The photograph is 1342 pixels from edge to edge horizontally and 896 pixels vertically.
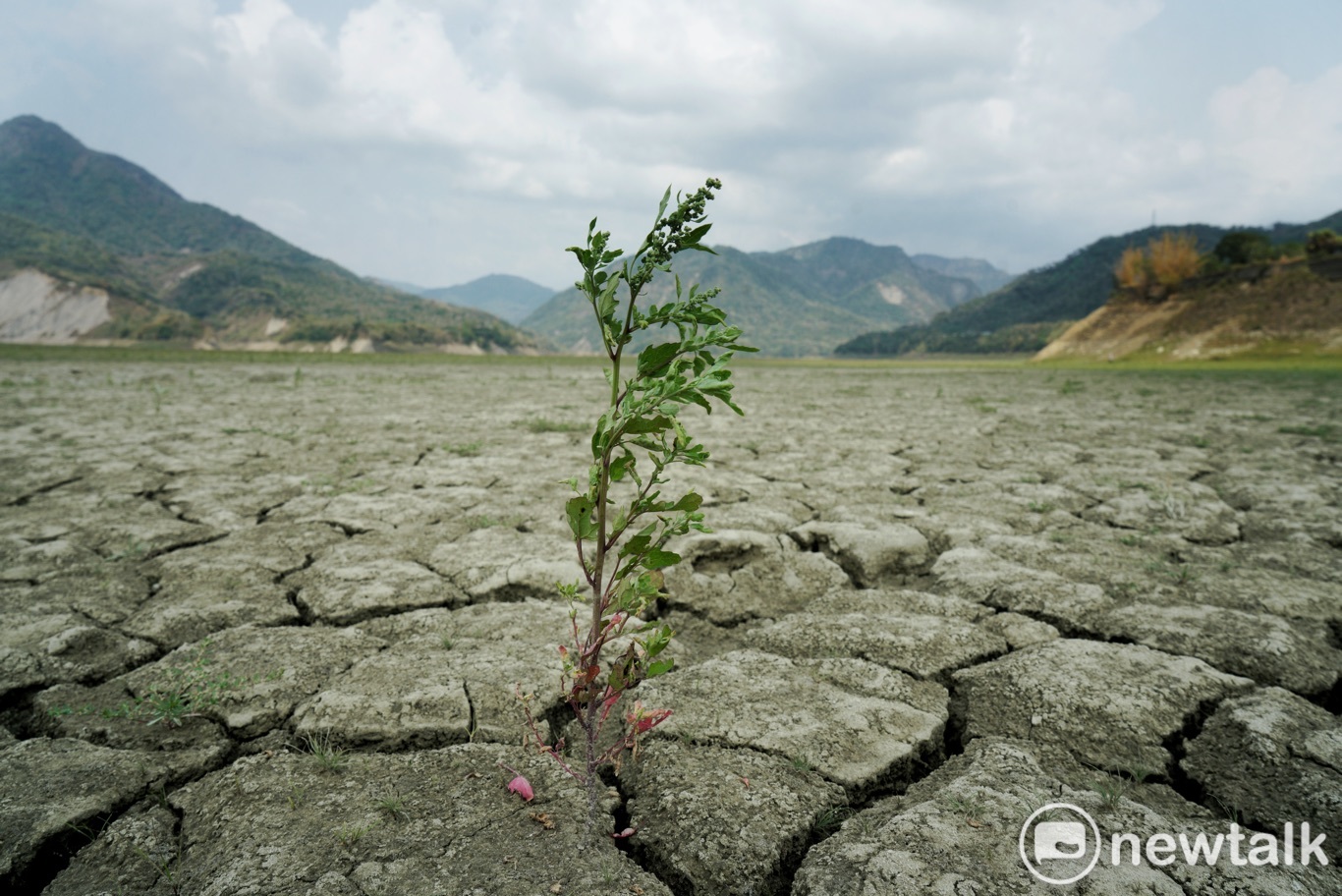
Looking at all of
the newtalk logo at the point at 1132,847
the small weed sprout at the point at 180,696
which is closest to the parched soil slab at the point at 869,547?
the newtalk logo at the point at 1132,847

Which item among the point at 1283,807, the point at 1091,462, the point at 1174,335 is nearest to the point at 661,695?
the point at 1283,807

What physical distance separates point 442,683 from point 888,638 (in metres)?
1.41

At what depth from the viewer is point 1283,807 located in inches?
50.6

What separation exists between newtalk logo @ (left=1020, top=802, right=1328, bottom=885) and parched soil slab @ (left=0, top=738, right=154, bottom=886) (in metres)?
1.87

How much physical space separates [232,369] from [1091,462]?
18832 mm

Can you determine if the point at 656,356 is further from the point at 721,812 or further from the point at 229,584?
the point at 229,584

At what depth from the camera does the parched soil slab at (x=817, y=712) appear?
1488mm

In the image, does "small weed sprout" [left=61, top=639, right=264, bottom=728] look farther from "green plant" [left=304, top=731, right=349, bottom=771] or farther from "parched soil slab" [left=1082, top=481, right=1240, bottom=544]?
"parched soil slab" [left=1082, top=481, right=1240, bottom=544]

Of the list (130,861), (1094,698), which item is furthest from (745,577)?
(130,861)

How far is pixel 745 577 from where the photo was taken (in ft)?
8.79

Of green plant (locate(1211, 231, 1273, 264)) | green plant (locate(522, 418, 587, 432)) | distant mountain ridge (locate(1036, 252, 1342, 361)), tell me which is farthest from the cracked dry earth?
green plant (locate(1211, 231, 1273, 264))

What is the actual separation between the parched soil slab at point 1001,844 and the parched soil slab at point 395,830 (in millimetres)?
391

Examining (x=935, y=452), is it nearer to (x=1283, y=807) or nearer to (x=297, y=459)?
(x=1283, y=807)

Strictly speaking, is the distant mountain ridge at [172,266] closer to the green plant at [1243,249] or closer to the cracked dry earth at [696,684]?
the green plant at [1243,249]
